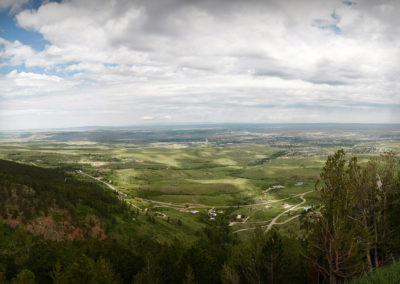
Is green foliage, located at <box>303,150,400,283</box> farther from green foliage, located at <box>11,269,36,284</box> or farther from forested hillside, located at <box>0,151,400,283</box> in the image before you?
green foliage, located at <box>11,269,36,284</box>

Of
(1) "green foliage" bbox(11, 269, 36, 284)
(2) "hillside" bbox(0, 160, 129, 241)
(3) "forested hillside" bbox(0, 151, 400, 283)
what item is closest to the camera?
(3) "forested hillside" bbox(0, 151, 400, 283)

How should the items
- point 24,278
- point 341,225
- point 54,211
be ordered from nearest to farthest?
point 341,225, point 24,278, point 54,211

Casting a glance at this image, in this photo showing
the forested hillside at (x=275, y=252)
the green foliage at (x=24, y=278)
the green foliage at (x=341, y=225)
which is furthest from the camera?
the green foliage at (x=24, y=278)

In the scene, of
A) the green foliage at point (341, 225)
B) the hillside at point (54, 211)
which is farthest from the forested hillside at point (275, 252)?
the hillside at point (54, 211)

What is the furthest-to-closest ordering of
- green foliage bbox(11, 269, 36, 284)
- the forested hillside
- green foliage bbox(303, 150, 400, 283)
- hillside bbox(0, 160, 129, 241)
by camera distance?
hillside bbox(0, 160, 129, 241), green foliage bbox(11, 269, 36, 284), the forested hillside, green foliage bbox(303, 150, 400, 283)

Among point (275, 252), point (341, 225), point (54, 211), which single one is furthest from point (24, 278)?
point (54, 211)

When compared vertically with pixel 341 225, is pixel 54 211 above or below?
below

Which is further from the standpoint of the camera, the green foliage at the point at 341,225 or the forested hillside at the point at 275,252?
the forested hillside at the point at 275,252

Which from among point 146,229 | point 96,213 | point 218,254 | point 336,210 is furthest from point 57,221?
point 336,210

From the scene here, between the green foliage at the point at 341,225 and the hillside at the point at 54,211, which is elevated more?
the green foliage at the point at 341,225

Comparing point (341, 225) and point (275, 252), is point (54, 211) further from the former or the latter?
point (341, 225)

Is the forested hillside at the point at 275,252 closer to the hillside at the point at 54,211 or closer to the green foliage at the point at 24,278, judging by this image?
the green foliage at the point at 24,278

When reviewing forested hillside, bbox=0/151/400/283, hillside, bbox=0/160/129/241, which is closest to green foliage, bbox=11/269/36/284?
forested hillside, bbox=0/151/400/283
